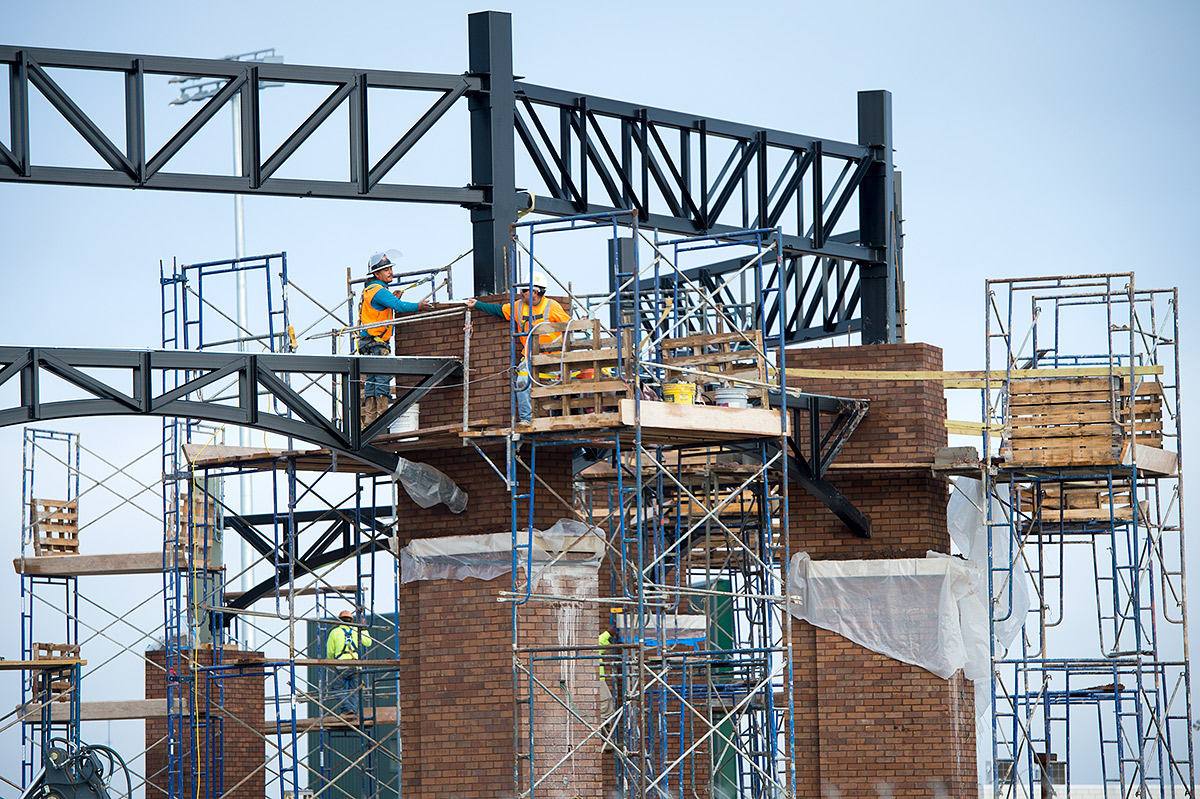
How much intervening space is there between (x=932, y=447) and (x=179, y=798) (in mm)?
11698

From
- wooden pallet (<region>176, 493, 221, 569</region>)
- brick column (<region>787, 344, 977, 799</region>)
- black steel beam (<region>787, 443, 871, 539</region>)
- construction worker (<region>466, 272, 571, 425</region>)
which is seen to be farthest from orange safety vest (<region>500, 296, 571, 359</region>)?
wooden pallet (<region>176, 493, 221, 569</region>)

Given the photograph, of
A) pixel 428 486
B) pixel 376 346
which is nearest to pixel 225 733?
pixel 428 486

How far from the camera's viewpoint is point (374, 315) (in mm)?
18391

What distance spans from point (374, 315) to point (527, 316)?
2.04 meters

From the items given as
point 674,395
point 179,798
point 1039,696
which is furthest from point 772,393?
point 179,798

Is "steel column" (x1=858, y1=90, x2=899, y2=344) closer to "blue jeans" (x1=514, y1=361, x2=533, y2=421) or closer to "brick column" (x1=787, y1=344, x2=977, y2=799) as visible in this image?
"brick column" (x1=787, y1=344, x2=977, y2=799)

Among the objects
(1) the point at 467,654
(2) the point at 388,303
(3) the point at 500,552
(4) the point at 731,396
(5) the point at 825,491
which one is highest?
(2) the point at 388,303

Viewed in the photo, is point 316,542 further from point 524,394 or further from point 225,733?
point 524,394

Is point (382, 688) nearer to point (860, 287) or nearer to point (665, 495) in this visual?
point (665, 495)

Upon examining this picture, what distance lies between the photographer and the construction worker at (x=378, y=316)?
59.1 feet

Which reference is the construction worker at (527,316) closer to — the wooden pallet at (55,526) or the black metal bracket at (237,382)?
the black metal bracket at (237,382)

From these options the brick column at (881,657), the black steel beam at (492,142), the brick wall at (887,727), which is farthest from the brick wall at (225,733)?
the black steel beam at (492,142)

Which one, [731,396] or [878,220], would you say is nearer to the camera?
[731,396]

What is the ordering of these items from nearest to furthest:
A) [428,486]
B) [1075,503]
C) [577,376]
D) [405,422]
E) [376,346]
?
[577,376] → [405,422] → [428,486] → [376,346] → [1075,503]
